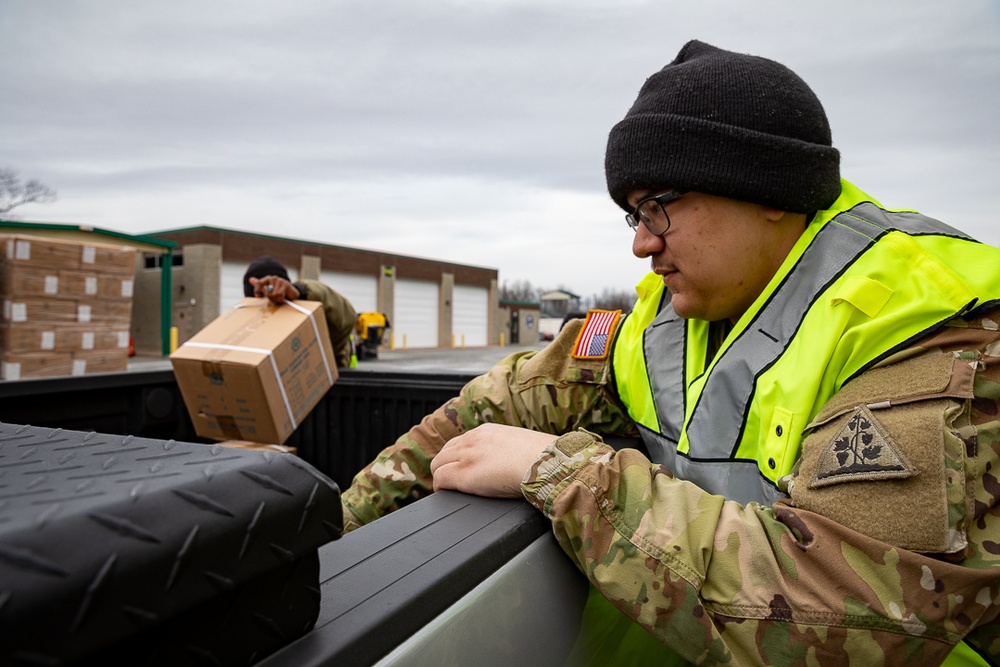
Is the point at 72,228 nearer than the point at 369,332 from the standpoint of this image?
Yes

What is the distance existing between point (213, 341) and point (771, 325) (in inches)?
95.9

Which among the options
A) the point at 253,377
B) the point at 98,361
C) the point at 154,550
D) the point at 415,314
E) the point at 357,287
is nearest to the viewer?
the point at 154,550

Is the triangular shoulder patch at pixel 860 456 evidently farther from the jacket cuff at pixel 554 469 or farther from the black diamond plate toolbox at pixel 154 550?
the black diamond plate toolbox at pixel 154 550

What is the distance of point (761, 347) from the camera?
47.4 inches

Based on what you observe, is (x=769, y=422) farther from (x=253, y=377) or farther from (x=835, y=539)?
(x=253, y=377)

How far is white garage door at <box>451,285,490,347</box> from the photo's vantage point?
29203 mm

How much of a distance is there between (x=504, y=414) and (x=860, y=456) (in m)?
0.91

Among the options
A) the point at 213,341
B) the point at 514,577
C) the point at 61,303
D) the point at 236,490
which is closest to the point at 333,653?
the point at 236,490

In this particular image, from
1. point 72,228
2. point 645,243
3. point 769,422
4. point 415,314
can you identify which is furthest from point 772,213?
point 415,314

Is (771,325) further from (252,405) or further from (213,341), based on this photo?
(213,341)

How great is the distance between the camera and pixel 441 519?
36.7 inches

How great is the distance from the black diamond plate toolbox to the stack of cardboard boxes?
862 centimetres

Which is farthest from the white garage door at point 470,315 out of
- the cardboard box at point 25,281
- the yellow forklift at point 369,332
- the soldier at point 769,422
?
the soldier at point 769,422

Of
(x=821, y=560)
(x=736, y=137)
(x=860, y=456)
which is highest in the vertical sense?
(x=736, y=137)
